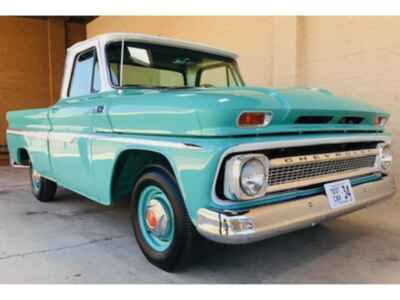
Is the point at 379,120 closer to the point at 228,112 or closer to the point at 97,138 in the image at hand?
the point at 228,112

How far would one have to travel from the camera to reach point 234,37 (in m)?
6.07

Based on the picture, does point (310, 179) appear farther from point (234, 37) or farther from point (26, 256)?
point (234, 37)

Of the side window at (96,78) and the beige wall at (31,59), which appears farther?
the beige wall at (31,59)

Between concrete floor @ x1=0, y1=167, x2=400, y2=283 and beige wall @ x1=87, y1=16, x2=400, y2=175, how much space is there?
1522 mm

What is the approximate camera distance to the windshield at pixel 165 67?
10.1 ft

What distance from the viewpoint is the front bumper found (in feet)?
6.18

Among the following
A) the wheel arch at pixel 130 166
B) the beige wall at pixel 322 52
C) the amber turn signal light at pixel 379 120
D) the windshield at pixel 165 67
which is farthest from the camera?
the beige wall at pixel 322 52

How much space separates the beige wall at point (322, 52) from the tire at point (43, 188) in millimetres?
3359

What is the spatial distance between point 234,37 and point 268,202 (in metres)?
4.58

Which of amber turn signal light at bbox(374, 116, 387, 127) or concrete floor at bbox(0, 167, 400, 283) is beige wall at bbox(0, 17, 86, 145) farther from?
amber turn signal light at bbox(374, 116, 387, 127)

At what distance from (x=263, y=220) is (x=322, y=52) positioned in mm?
3583

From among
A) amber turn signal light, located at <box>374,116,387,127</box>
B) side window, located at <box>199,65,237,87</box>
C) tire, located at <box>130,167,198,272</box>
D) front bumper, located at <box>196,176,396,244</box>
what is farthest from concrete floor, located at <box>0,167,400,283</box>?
side window, located at <box>199,65,237,87</box>

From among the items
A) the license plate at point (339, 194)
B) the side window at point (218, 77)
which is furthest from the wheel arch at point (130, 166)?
the side window at point (218, 77)

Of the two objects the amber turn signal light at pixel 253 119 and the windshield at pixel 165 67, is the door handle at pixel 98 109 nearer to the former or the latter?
the windshield at pixel 165 67
